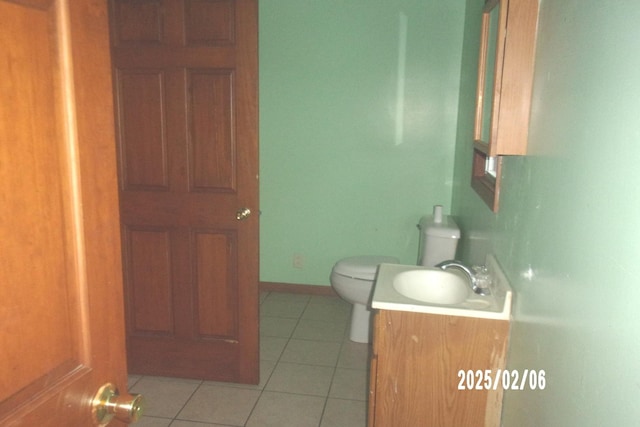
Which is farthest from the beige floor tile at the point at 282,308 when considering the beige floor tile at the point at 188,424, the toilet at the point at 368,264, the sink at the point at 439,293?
the sink at the point at 439,293

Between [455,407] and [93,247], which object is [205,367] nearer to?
[455,407]

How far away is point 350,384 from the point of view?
256cm

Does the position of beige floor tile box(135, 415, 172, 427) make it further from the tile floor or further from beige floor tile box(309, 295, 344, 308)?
beige floor tile box(309, 295, 344, 308)

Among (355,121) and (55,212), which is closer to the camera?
(55,212)

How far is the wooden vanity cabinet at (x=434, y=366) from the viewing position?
1.55 metres

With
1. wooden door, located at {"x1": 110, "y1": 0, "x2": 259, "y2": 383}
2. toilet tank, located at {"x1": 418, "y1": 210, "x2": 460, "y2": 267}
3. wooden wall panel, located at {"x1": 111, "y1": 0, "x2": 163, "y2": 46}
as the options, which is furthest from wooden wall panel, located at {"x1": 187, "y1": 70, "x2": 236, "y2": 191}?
toilet tank, located at {"x1": 418, "y1": 210, "x2": 460, "y2": 267}

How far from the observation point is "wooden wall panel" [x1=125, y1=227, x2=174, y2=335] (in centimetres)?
246

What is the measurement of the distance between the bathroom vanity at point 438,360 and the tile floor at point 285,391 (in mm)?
719

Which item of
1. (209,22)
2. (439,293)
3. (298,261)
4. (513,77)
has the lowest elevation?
(298,261)

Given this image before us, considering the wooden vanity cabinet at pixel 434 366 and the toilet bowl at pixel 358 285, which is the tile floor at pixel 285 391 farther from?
the wooden vanity cabinet at pixel 434 366

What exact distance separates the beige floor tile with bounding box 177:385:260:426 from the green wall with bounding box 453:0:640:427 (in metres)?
1.24

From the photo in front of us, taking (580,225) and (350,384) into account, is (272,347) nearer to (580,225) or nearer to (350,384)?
(350,384)

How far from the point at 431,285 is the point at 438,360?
397 millimetres
